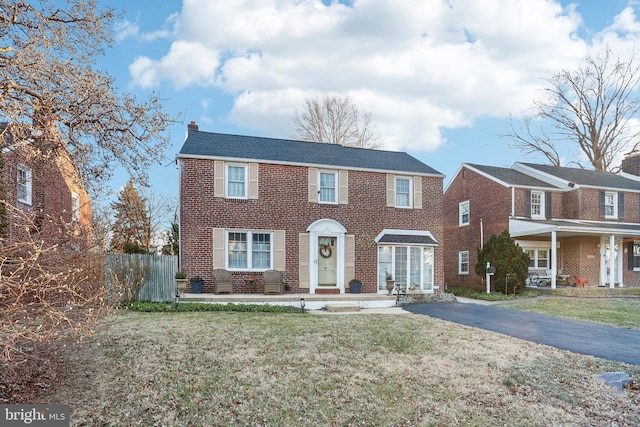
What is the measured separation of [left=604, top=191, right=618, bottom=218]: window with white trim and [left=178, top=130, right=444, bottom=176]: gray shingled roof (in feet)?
38.9

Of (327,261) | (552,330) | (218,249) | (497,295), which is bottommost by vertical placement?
(497,295)

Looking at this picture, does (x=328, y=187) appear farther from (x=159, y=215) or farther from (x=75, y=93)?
(x=159, y=215)

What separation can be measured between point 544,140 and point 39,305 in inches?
1417

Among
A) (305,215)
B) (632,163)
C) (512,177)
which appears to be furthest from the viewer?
(632,163)

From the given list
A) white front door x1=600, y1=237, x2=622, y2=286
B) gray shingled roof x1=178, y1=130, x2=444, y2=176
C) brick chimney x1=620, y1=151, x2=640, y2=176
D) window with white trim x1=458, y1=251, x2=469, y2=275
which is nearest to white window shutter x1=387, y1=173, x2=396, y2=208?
gray shingled roof x1=178, y1=130, x2=444, y2=176

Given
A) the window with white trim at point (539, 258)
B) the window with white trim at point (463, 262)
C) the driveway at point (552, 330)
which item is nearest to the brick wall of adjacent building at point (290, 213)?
the driveway at point (552, 330)

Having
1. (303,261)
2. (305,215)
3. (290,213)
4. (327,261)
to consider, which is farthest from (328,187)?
(303,261)

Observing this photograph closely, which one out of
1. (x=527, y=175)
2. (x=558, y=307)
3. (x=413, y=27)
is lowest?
(x=558, y=307)

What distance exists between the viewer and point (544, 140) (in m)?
32.1

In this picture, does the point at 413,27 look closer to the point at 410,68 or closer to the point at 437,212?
the point at 410,68

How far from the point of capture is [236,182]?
560 inches

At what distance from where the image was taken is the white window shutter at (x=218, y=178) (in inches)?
546

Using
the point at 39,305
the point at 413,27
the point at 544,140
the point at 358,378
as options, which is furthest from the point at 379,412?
the point at 544,140

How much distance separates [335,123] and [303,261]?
60.3 ft
